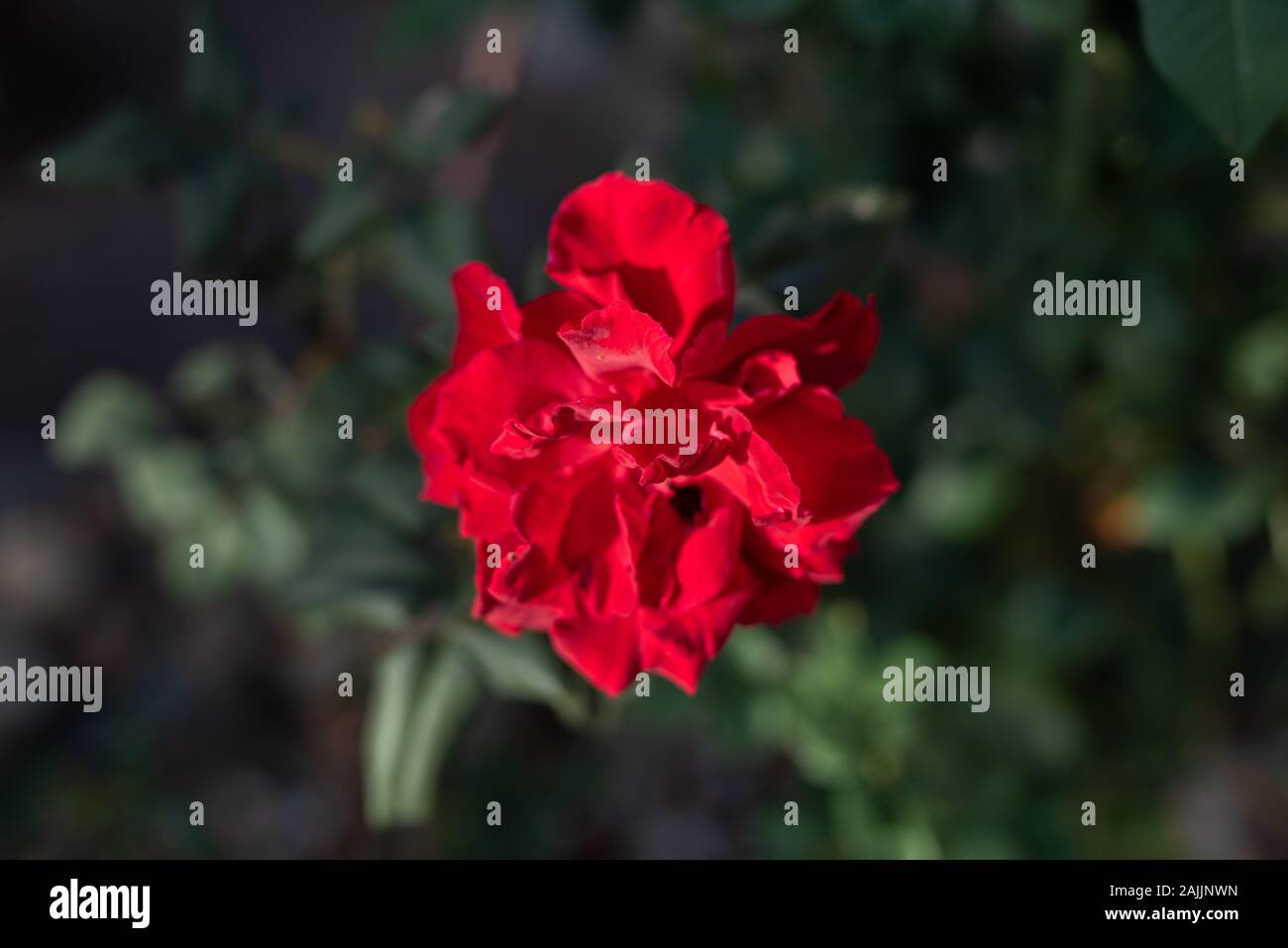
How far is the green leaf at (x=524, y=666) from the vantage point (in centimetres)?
103

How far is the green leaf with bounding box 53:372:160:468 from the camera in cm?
159

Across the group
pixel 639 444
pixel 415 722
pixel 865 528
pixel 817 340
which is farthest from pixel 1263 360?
pixel 415 722

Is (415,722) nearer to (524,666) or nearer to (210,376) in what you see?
(524,666)

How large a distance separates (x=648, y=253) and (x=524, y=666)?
1.40 ft

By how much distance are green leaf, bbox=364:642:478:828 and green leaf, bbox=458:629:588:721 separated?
0.08m

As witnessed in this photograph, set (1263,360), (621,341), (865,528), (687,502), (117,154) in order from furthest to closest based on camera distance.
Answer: (865,528) < (1263,360) < (117,154) < (687,502) < (621,341)

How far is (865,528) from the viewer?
1847 millimetres

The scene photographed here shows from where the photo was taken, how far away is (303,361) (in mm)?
1619

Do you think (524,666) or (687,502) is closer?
(687,502)

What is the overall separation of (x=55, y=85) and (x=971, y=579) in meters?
2.59

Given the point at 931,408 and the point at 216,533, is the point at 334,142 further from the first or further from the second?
the point at 931,408

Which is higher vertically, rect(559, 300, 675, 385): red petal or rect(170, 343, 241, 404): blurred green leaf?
rect(170, 343, 241, 404): blurred green leaf

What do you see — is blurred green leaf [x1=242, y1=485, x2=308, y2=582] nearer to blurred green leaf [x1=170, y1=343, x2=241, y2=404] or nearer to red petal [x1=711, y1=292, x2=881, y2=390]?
blurred green leaf [x1=170, y1=343, x2=241, y2=404]

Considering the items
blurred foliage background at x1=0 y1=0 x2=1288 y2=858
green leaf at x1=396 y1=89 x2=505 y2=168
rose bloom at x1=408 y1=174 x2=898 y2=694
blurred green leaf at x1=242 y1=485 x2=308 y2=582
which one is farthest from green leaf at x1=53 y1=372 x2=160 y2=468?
rose bloom at x1=408 y1=174 x2=898 y2=694
